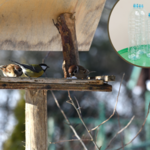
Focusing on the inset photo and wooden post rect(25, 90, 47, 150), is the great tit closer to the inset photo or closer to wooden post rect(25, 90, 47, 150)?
wooden post rect(25, 90, 47, 150)

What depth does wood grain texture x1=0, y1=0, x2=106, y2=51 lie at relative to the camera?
6.50ft

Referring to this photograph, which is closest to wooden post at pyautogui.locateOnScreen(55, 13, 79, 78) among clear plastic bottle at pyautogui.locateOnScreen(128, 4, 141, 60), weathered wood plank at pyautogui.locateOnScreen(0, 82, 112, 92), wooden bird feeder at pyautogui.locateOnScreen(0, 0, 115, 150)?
wooden bird feeder at pyautogui.locateOnScreen(0, 0, 115, 150)

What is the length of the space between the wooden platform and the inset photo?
725mm

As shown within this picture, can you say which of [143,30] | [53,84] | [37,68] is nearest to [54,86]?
[53,84]

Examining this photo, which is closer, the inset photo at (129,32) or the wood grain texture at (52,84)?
the wood grain texture at (52,84)

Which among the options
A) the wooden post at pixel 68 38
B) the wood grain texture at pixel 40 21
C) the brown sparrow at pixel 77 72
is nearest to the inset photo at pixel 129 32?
the wood grain texture at pixel 40 21

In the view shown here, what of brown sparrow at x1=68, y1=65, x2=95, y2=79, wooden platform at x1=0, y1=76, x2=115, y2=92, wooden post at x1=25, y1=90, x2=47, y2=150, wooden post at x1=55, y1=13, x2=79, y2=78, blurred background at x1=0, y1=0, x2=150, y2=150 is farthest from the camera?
blurred background at x1=0, y1=0, x2=150, y2=150

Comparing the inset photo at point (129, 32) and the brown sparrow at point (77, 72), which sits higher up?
the inset photo at point (129, 32)

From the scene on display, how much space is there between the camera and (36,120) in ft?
6.26

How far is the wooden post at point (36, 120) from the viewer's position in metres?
1.90

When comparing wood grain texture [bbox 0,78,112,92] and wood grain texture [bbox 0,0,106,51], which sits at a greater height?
wood grain texture [bbox 0,0,106,51]

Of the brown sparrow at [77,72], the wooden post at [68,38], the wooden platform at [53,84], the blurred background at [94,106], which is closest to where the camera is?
the wooden platform at [53,84]

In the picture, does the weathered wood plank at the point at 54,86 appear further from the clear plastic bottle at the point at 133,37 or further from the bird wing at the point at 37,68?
the clear plastic bottle at the point at 133,37

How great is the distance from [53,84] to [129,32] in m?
1.06
